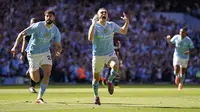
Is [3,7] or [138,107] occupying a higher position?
[3,7]

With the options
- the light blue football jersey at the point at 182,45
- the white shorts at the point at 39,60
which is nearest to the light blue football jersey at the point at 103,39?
the white shorts at the point at 39,60

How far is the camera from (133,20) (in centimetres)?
4253

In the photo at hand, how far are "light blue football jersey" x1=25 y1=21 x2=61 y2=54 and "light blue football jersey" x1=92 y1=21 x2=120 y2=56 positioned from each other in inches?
44.5

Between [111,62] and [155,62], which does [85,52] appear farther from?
[111,62]

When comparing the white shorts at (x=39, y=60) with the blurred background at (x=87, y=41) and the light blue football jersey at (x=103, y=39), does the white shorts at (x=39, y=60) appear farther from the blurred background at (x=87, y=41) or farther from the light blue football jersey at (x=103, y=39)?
the blurred background at (x=87, y=41)

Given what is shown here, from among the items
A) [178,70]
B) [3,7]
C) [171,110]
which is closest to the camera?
[171,110]

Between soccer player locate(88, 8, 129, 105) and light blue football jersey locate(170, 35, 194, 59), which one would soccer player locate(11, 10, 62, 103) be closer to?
soccer player locate(88, 8, 129, 105)

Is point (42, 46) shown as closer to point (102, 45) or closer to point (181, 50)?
point (102, 45)

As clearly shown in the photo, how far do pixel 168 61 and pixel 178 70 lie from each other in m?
12.9

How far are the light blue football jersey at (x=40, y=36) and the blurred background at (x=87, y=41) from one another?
18134mm

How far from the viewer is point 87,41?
3994 cm

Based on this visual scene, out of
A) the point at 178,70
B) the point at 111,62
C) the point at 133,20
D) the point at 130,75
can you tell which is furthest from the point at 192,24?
the point at 111,62

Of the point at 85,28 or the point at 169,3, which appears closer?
the point at 85,28

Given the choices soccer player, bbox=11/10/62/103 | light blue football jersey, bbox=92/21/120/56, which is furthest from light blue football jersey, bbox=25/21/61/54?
light blue football jersey, bbox=92/21/120/56
